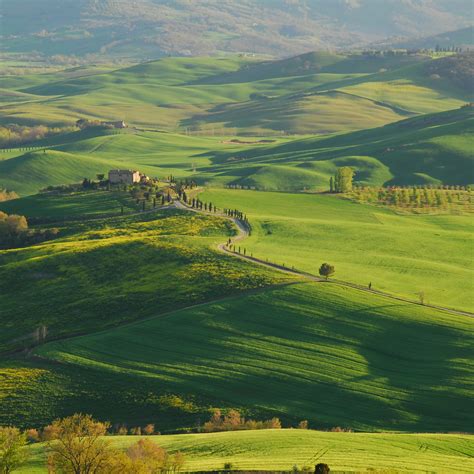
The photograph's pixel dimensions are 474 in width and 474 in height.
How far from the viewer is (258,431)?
96062mm

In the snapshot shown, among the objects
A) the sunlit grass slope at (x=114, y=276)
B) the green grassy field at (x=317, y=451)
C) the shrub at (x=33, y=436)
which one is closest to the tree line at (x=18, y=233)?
the sunlit grass slope at (x=114, y=276)

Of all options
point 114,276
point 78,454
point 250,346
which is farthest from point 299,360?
point 114,276

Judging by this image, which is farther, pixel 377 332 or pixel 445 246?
pixel 445 246

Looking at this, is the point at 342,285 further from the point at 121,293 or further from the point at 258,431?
the point at 258,431

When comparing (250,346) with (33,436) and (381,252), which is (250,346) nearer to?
(33,436)

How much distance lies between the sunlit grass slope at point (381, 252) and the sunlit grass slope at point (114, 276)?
10.2 metres

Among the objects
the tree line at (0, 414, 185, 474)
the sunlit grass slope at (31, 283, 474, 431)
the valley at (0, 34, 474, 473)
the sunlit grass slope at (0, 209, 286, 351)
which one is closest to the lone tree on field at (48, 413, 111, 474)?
the tree line at (0, 414, 185, 474)

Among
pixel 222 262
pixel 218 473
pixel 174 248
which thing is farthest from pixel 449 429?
pixel 174 248

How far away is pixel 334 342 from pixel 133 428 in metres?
A: 30.7

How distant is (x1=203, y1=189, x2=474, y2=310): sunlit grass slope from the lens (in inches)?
5787

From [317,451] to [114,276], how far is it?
76751mm

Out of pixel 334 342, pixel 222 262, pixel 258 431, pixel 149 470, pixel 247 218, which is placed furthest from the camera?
pixel 247 218

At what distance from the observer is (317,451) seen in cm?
8669

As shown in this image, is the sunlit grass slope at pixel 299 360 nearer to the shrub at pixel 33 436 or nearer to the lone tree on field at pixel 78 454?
the shrub at pixel 33 436
